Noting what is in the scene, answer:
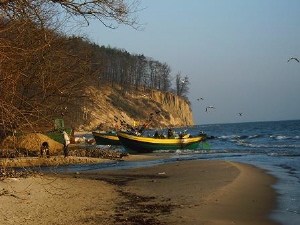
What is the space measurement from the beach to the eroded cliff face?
238 ft

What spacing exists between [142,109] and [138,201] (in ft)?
322

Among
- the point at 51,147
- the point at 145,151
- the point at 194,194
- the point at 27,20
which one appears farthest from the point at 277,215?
the point at 145,151

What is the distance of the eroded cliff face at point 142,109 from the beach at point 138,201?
7249cm

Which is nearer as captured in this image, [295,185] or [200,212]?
[200,212]

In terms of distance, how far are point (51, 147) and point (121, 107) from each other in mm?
75949

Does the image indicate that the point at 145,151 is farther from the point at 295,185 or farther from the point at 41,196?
the point at 41,196

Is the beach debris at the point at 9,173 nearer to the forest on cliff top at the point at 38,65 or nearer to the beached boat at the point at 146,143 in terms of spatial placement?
the forest on cliff top at the point at 38,65

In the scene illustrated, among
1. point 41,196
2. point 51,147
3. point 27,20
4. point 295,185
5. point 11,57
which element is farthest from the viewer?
point 51,147

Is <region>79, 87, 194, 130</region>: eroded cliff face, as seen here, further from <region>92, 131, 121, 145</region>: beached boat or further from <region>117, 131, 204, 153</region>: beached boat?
<region>117, 131, 204, 153</region>: beached boat

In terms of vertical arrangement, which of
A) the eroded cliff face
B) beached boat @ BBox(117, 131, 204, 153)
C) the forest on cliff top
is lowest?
beached boat @ BBox(117, 131, 204, 153)

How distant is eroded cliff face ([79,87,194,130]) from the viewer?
90562mm

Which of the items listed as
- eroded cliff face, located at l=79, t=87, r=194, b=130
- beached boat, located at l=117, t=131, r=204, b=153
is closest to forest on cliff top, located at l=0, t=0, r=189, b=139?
beached boat, located at l=117, t=131, r=204, b=153

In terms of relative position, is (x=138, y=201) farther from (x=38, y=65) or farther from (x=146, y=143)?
(x=146, y=143)

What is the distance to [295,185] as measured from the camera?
44.1 feet
